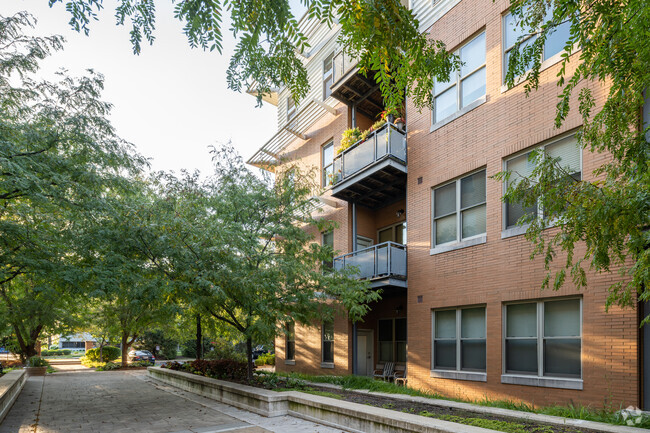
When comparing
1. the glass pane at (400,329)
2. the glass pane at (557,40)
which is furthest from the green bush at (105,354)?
the glass pane at (557,40)

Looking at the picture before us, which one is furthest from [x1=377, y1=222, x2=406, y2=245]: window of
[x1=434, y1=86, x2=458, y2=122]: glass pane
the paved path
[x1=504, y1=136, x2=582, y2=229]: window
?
the paved path

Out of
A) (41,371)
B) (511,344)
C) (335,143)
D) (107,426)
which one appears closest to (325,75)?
(335,143)

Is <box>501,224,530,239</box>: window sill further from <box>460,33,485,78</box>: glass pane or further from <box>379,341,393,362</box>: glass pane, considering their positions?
<box>379,341,393,362</box>: glass pane

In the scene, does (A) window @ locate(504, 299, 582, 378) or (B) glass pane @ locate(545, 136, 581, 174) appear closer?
(A) window @ locate(504, 299, 582, 378)

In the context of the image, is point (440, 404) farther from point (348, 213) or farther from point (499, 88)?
point (348, 213)

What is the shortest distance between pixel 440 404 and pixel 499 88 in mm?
8082

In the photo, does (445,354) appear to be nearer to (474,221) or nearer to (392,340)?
(474,221)

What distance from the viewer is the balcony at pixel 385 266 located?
14.1m

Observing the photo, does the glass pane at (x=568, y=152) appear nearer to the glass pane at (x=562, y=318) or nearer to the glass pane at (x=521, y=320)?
the glass pane at (x=562, y=318)

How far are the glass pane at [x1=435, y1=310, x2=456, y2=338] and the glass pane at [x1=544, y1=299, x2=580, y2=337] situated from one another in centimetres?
282

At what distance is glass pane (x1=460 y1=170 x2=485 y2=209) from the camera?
1245 centimetres

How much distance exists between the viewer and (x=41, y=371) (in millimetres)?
24281

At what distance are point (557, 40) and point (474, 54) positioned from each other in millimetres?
2685

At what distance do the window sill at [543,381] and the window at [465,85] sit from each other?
7504mm
